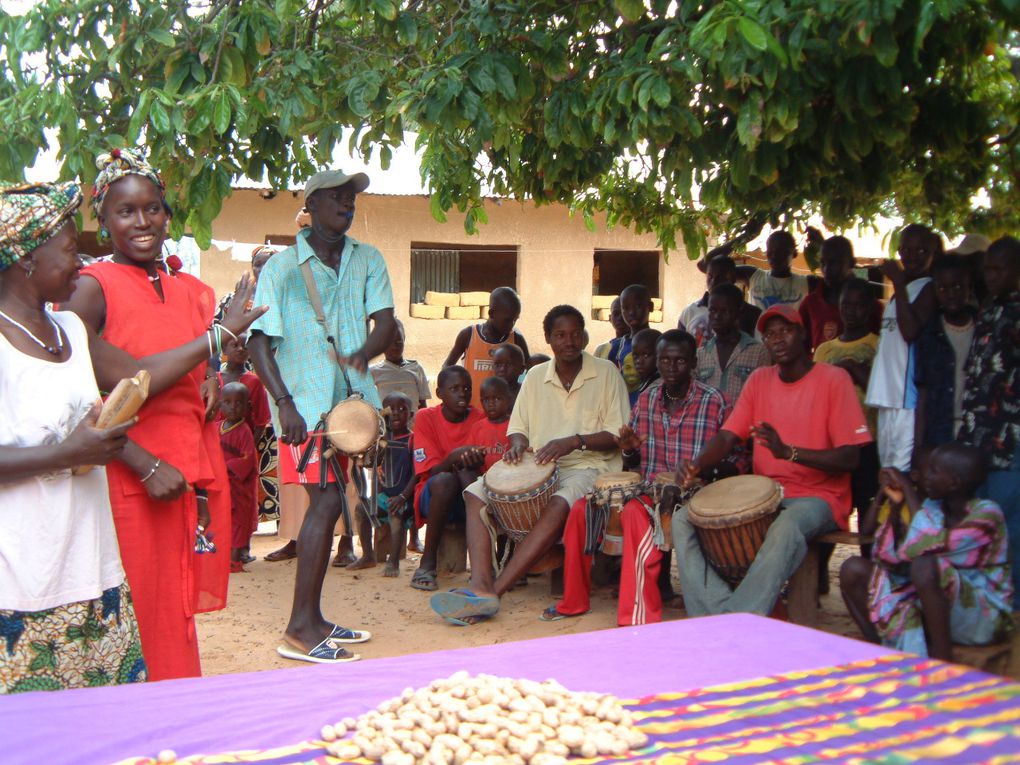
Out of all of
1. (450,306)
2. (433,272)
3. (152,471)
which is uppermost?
(433,272)

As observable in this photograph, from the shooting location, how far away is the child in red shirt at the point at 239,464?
727 centimetres

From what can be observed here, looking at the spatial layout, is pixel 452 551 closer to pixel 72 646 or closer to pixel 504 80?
pixel 504 80

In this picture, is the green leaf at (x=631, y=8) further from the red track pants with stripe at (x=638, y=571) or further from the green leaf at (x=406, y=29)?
the red track pants with stripe at (x=638, y=571)

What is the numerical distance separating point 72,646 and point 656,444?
144 inches

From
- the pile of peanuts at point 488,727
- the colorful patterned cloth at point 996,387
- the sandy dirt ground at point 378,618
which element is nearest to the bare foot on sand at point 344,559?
the sandy dirt ground at point 378,618

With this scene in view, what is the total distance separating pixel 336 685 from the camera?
2.78 m

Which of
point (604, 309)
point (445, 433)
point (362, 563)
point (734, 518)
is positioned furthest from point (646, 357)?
point (604, 309)

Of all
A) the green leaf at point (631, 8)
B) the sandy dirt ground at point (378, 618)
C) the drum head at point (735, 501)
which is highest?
the green leaf at point (631, 8)

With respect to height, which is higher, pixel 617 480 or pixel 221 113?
pixel 221 113

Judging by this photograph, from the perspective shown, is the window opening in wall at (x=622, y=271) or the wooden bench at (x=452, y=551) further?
the window opening in wall at (x=622, y=271)

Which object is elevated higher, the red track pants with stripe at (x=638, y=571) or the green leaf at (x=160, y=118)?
the green leaf at (x=160, y=118)

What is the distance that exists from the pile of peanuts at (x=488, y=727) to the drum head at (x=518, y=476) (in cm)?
334

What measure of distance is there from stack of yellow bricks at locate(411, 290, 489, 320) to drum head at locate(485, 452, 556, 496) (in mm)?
9245

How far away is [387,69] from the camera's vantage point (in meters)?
5.39
